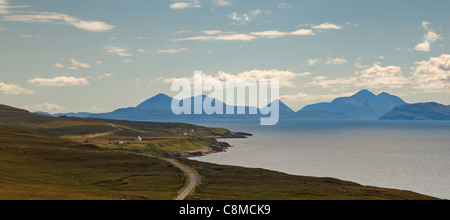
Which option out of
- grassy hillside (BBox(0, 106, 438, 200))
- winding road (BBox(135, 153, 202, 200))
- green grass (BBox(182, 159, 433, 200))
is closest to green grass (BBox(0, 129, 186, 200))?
grassy hillside (BBox(0, 106, 438, 200))

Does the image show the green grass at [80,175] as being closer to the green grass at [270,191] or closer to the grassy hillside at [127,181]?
the grassy hillside at [127,181]

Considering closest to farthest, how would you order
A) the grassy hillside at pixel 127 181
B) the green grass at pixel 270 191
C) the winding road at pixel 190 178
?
the grassy hillside at pixel 127 181
the winding road at pixel 190 178
the green grass at pixel 270 191

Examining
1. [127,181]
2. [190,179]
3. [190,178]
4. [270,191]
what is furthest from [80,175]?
[270,191]

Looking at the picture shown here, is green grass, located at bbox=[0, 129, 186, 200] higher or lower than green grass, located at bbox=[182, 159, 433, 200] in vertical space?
higher

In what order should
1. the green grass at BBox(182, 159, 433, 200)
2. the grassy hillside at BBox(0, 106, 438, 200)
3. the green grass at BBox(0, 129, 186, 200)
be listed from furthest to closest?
the green grass at BBox(182, 159, 433, 200) → the grassy hillside at BBox(0, 106, 438, 200) → the green grass at BBox(0, 129, 186, 200)

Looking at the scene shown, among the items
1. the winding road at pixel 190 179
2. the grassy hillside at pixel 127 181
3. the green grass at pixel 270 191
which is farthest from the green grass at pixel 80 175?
the green grass at pixel 270 191

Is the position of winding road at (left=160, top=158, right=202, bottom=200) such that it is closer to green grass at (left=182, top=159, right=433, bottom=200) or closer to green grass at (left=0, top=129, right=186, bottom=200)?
green grass at (left=182, top=159, right=433, bottom=200)

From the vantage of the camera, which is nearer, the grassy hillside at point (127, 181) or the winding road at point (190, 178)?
the grassy hillside at point (127, 181)

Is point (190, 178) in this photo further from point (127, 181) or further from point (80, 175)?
point (80, 175)
